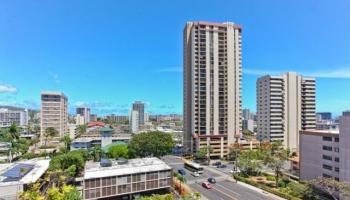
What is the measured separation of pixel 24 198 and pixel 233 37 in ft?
254

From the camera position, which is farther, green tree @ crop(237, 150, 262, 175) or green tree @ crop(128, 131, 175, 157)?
green tree @ crop(128, 131, 175, 157)

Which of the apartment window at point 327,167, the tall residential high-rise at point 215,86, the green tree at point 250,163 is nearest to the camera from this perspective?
the apartment window at point 327,167

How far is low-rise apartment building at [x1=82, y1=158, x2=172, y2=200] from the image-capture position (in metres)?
37.1

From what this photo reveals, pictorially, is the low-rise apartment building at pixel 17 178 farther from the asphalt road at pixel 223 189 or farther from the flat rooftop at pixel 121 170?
the asphalt road at pixel 223 189

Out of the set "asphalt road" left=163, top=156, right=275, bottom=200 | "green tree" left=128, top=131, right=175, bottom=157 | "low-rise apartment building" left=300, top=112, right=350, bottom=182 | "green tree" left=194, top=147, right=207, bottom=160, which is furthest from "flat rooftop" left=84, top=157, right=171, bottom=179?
"green tree" left=194, top=147, right=207, bottom=160

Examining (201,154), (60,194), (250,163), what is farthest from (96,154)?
(60,194)

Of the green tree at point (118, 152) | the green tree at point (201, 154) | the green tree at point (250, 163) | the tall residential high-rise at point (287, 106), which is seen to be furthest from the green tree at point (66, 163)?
the tall residential high-rise at point (287, 106)

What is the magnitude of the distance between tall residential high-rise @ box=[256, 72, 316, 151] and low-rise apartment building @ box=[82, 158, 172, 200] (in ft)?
215

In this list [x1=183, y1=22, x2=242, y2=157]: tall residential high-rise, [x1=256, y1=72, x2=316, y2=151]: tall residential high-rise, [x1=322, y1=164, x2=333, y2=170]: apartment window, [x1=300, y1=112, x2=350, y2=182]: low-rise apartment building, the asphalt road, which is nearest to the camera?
[x1=300, y1=112, x2=350, y2=182]: low-rise apartment building

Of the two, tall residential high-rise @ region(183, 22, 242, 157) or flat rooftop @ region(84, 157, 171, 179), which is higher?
tall residential high-rise @ region(183, 22, 242, 157)

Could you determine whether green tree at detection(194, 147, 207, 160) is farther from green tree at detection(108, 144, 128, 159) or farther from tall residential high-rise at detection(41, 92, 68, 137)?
tall residential high-rise at detection(41, 92, 68, 137)

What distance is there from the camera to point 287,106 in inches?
3679

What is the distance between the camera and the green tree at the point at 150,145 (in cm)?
7162

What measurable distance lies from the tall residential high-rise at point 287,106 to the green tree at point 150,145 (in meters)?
45.4
